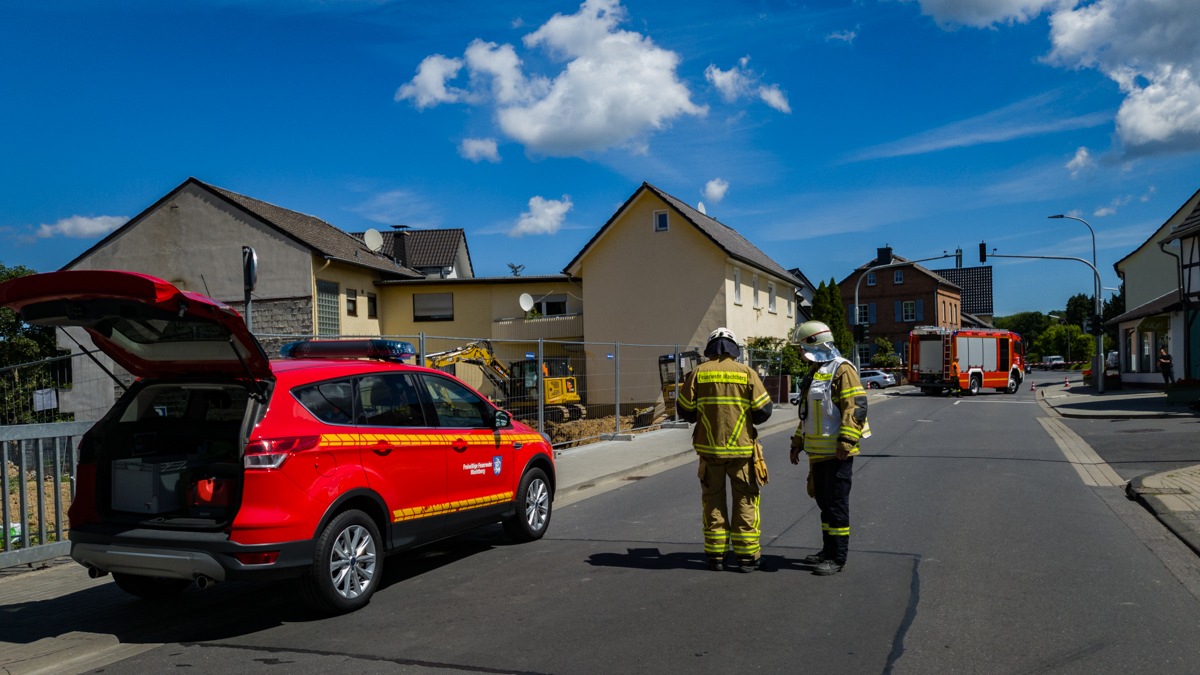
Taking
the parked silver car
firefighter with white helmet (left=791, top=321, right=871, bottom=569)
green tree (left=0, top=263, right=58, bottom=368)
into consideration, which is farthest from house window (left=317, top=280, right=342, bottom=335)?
the parked silver car

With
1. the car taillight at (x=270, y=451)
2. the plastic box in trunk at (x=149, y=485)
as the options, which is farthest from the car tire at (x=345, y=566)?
the plastic box in trunk at (x=149, y=485)

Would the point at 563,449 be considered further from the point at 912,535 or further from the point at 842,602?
the point at 842,602

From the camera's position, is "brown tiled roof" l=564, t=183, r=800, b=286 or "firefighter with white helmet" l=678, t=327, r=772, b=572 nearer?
"firefighter with white helmet" l=678, t=327, r=772, b=572

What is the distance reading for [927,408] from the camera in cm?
2755

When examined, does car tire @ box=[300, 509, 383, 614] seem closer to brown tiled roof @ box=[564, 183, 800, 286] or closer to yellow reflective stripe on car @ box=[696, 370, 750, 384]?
yellow reflective stripe on car @ box=[696, 370, 750, 384]

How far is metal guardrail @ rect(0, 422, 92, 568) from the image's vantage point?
22.4 feet

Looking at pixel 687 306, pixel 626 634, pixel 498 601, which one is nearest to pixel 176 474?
pixel 498 601

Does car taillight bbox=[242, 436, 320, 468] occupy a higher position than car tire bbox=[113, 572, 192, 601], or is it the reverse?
car taillight bbox=[242, 436, 320, 468]

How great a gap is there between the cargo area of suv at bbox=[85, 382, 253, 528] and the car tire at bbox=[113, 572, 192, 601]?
70 cm

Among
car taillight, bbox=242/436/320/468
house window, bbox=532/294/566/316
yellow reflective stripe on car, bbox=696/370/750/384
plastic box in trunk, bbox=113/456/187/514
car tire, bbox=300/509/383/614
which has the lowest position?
car tire, bbox=300/509/383/614

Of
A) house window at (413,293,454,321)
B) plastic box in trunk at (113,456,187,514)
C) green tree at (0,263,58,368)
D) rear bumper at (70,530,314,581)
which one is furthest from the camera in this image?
house window at (413,293,454,321)

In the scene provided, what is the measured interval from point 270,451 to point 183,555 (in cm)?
78

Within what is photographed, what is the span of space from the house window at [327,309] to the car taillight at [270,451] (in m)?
27.0

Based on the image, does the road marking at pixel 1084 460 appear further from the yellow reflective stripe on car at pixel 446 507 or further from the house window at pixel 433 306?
the house window at pixel 433 306
